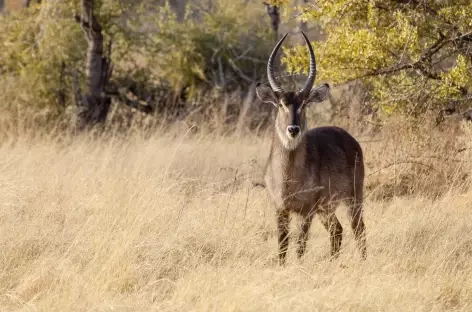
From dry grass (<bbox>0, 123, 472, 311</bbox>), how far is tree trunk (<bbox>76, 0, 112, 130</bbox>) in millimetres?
6205

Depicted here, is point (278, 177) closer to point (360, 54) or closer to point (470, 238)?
point (470, 238)

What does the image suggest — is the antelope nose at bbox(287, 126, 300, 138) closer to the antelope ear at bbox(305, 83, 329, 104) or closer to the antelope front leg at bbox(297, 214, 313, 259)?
the antelope ear at bbox(305, 83, 329, 104)

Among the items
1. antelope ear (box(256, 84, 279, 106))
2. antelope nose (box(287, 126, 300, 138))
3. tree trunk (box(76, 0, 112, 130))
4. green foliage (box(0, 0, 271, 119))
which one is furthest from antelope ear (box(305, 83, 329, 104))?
green foliage (box(0, 0, 271, 119))

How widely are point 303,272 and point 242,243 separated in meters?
0.70

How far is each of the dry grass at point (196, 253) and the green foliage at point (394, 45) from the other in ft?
4.58

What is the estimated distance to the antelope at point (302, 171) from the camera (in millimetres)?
7043

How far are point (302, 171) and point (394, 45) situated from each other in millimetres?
3139

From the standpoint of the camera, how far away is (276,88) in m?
7.28

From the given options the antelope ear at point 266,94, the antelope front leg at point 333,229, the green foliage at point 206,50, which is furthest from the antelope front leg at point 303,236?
the green foliage at point 206,50

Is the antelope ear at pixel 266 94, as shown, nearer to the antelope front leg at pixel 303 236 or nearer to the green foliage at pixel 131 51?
the antelope front leg at pixel 303 236

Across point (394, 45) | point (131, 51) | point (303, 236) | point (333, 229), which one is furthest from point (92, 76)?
point (303, 236)

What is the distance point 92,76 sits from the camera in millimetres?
15797

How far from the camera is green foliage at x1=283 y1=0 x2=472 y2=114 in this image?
946 cm

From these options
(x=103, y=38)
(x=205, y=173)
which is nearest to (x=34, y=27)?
(x=103, y=38)
